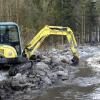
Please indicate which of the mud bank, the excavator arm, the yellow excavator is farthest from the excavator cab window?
the excavator arm

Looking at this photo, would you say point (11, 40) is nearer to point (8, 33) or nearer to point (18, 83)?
point (8, 33)

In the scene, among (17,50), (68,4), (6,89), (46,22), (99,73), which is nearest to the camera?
(6,89)

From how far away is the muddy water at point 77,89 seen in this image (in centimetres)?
1664

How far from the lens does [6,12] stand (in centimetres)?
4541

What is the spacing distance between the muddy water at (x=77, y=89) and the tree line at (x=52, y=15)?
61.0 ft

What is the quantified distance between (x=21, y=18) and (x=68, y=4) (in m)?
18.9

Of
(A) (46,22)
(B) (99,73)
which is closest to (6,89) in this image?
(B) (99,73)

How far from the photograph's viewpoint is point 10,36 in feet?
74.5

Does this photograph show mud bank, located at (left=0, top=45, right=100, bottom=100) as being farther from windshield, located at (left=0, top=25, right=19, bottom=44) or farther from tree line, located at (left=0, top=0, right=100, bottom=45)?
tree line, located at (left=0, top=0, right=100, bottom=45)

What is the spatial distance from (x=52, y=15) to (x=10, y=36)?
38987 millimetres

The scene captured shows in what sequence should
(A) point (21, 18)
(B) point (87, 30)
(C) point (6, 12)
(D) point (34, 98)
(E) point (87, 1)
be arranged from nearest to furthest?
1. (D) point (34, 98)
2. (C) point (6, 12)
3. (A) point (21, 18)
4. (E) point (87, 1)
5. (B) point (87, 30)

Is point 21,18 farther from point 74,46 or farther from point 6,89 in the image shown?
point 6,89

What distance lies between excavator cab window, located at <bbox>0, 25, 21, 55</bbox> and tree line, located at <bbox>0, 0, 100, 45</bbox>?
17.8 m

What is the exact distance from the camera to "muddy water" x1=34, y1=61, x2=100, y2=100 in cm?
1664
